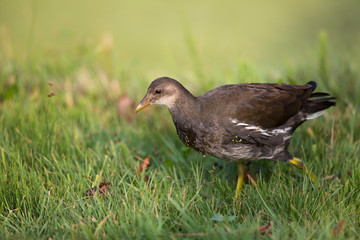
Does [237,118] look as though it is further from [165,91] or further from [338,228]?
[338,228]

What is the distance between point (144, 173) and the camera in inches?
156

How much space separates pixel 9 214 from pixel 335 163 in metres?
3.00

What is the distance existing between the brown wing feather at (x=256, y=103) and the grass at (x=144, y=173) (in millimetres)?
495

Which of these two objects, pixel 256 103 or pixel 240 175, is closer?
pixel 256 103

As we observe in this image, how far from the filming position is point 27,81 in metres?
5.97

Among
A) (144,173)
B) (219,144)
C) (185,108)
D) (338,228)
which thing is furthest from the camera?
(144,173)

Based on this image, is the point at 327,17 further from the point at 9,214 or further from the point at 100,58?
the point at 9,214

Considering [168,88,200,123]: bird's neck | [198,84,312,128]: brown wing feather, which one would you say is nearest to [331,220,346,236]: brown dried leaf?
[198,84,312,128]: brown wing feather

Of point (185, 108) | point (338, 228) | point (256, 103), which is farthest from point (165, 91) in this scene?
point (338, 228)

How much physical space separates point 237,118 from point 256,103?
0.26 meters

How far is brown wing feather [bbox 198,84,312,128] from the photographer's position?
3764mm

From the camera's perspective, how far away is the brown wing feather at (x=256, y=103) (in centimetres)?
376

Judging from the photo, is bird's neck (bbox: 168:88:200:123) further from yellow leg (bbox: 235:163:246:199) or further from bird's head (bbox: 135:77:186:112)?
yellow leg (bbox: 235:163:246:199)

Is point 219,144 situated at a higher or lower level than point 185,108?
lower
